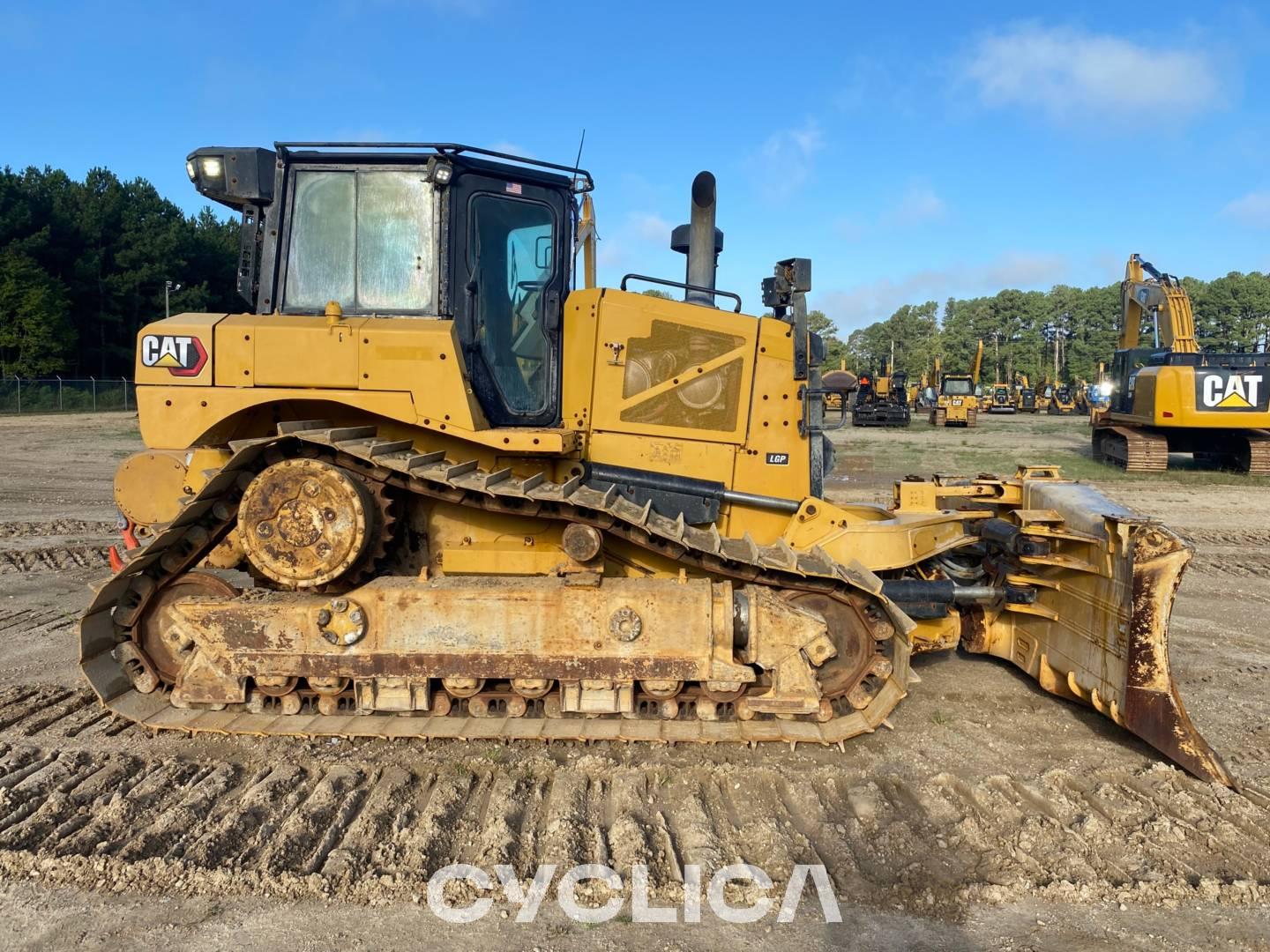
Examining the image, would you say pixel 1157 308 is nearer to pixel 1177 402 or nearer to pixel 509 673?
pixel 1177 402

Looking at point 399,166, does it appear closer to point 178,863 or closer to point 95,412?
point 178,863

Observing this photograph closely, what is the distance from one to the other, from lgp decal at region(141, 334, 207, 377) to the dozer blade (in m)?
4.74

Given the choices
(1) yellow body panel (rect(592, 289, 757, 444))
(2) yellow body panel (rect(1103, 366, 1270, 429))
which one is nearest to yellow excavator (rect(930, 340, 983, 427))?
(2) yellow body panel (rect(1103, 366, 1270, 429))

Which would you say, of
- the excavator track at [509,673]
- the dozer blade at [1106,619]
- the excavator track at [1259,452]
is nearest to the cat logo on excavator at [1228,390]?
the excavator track at [1259,452]

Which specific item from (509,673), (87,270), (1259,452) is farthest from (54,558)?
(87,270)

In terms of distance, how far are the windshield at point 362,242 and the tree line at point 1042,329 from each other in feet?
274

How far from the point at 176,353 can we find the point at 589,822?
3079 mm

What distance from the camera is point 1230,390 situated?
15.7m

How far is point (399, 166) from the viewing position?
4.40m

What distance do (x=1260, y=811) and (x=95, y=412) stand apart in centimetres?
3899

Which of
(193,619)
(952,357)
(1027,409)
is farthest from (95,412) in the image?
(952,357)

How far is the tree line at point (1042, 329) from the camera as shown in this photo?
87.1m

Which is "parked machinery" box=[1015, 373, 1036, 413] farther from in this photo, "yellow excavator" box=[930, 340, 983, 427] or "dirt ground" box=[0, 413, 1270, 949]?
"dirt ground" box=[0, 413, 1270, 949]

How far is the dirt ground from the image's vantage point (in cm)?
284
